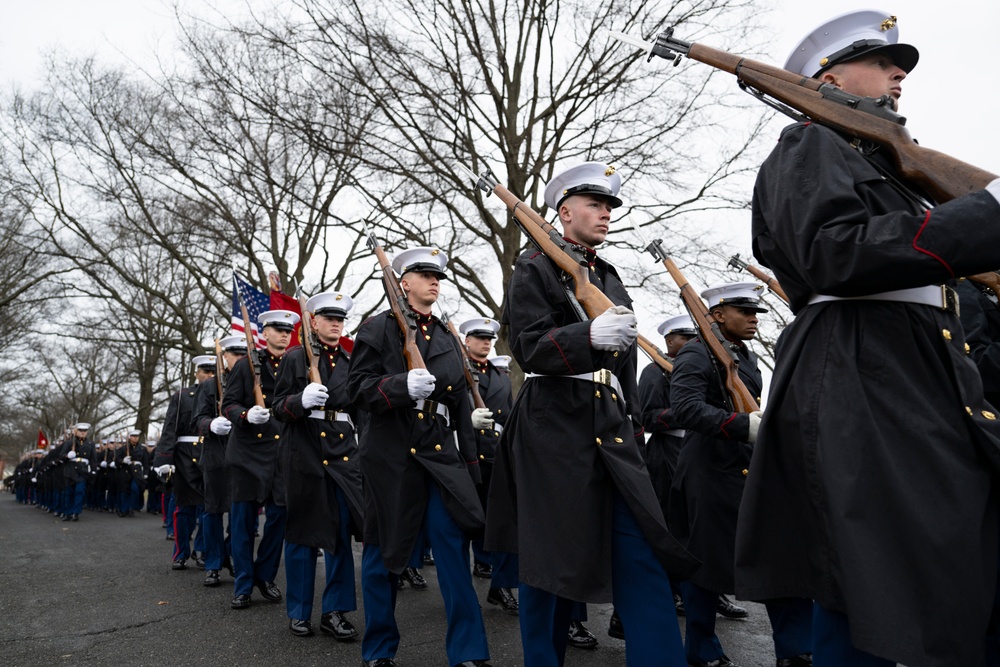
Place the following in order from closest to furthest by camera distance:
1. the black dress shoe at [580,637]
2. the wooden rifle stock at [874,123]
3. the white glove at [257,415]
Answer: the wooden rifle stock at [874,123] < the black dress shoe at [580,637] < the white glove at [257,415]

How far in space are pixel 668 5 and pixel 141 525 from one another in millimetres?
14831

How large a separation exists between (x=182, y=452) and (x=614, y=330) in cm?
842

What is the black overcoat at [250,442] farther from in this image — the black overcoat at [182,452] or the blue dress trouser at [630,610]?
the blue dress trouser at [630,610]

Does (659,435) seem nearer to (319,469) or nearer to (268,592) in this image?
(319,469)

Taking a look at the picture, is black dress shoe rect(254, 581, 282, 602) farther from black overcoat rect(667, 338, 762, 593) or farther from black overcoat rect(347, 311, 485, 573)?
black overcoat rect(667, 338, 762, 593)

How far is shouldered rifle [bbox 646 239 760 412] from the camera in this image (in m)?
5.11

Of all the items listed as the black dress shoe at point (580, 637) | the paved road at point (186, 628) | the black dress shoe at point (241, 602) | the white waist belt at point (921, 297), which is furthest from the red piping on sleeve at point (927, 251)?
the black dress shoe at point (241, 602)

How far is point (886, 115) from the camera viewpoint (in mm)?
2355

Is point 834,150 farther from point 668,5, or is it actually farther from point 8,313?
point 8,313

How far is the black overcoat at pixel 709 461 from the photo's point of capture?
191 inches

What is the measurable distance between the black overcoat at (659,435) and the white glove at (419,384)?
2.55 metres

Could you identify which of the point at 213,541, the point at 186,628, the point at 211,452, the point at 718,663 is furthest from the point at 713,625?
the point at 211,452

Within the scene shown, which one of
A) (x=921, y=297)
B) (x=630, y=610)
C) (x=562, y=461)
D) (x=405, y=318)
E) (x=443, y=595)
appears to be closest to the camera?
(x=921, y=297)

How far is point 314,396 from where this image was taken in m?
5.84
